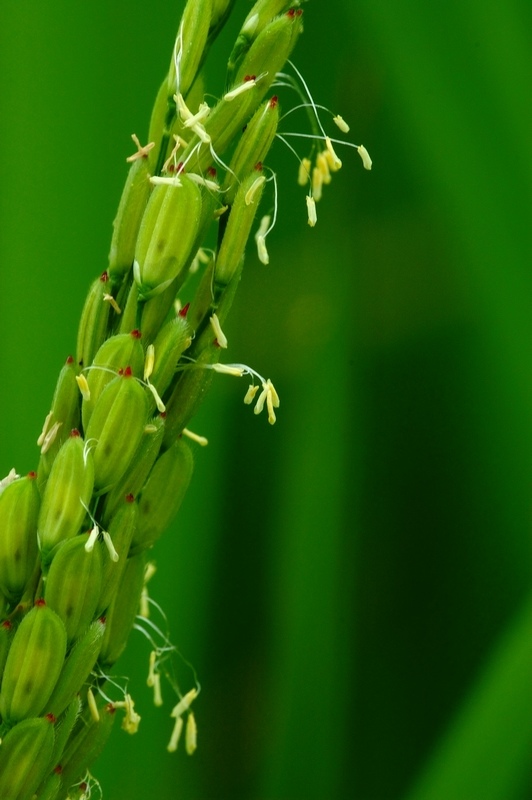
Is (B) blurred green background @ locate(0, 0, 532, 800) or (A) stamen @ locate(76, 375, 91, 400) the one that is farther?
(B) blurred green background @ locate(0, 0, 532, 800)

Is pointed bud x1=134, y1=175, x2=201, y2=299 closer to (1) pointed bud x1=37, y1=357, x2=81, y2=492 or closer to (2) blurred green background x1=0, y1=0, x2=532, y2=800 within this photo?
(1) pointed bud x1=37, y1=357, x2=81, y2=492

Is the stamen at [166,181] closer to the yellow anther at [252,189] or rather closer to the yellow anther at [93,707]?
the yellow anther at [252,189]

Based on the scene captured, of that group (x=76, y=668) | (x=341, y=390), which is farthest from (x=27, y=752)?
(x=341, y=390)

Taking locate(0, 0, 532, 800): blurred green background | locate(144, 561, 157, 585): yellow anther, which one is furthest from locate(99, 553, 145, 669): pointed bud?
locate(0, 0, 532, 800): blurred green background

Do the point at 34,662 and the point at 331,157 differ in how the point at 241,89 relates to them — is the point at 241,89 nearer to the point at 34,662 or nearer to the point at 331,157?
the point at 331,157

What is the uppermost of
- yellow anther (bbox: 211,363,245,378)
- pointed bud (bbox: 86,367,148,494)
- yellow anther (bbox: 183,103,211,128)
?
yellow anther (bbox: 183,103,211,128)

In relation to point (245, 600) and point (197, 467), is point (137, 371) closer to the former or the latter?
point (197, 467)

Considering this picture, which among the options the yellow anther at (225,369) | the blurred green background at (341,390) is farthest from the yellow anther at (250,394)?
the blurred green background at (341,390)

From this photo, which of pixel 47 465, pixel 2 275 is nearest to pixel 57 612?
pixel 47 465
